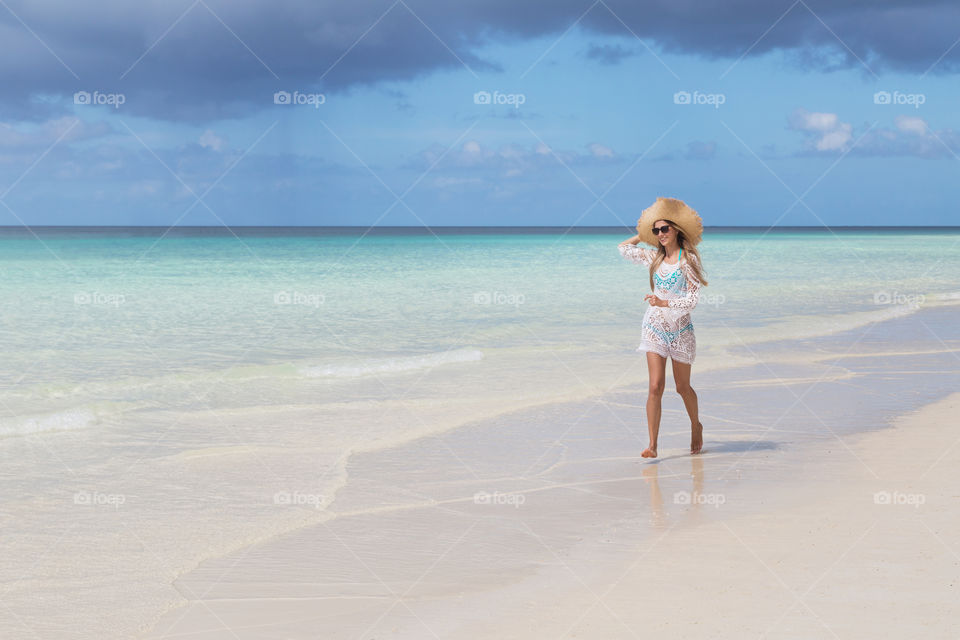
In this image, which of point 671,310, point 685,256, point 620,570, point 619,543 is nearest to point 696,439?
point 671,310

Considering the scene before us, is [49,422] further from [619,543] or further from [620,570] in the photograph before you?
[620,570]

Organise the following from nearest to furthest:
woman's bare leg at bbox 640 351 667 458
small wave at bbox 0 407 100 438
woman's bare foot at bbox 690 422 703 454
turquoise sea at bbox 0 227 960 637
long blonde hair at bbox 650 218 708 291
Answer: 1. turquoise sea at bbox 0 227 960 637
2. long blonde hair at bbox 650 218 708 291
3. woman's bare leg at bbox 640 351 667 458
4. woman's bare foot at bbox 690 422 703 454
5. small wave at bbox 0 407 100 438

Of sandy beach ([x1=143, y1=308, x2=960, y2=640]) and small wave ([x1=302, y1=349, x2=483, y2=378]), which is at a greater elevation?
small wave ([x1=302, y1=349, x2=483, y2=378])

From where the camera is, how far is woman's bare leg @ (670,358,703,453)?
644 centimetres

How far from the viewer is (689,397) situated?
6496mm

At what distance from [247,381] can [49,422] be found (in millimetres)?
2437

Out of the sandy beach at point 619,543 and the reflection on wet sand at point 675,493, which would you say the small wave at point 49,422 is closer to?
the sandy beach at point 619,543

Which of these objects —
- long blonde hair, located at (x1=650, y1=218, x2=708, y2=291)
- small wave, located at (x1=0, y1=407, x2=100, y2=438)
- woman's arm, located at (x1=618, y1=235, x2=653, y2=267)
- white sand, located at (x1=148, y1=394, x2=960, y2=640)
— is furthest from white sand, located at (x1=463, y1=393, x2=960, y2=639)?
small wave, located at (x1=0, y1=407, x2=100, y2=438)

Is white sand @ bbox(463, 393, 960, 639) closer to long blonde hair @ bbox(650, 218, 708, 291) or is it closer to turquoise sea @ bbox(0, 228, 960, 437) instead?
long blonde hair @ bbox(650, 218, 708, 291)

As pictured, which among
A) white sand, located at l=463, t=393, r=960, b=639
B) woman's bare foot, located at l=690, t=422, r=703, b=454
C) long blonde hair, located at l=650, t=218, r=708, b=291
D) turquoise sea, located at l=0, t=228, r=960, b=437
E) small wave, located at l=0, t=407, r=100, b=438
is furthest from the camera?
turquoise sea, located at l=0, t=228, r=960, b=437

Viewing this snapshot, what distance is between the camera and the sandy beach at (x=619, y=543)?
11.9 ft

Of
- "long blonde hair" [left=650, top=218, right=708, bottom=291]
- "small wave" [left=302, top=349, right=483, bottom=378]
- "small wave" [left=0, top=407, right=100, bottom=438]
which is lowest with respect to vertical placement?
"small wave" [left=0, top=407, right=100, bottom=438]

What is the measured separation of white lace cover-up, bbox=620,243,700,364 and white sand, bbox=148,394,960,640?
1018mm

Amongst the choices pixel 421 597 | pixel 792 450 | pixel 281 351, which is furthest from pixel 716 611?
pixel 281 351
